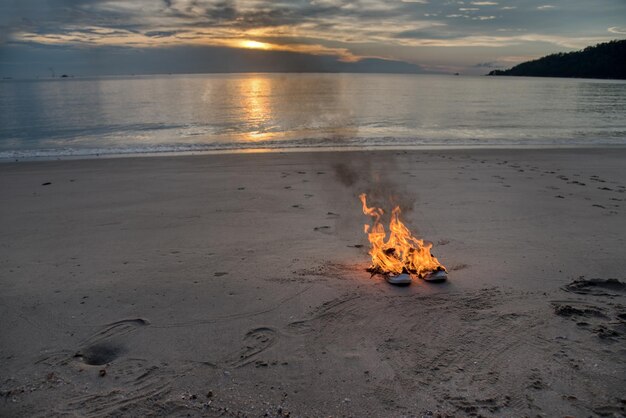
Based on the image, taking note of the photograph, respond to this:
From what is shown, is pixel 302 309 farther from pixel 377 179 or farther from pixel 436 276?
pixel 377 179

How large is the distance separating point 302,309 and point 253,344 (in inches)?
37.1

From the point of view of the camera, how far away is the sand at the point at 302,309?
422cm

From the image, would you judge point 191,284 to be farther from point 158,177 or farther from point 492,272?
point 158,177

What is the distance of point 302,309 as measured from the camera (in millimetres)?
5758

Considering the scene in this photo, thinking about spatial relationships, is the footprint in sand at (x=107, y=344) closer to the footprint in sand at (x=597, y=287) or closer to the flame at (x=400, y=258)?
the flame at (x=400, y=258)

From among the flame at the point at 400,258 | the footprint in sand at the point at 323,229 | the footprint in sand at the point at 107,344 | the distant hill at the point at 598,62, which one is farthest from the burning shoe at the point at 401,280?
the distant hill at the point at 598,62

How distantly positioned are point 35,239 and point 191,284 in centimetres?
393

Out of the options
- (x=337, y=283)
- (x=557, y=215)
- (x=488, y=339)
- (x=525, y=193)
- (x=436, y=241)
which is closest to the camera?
(x=488, y=339)

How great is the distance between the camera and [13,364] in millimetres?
4645

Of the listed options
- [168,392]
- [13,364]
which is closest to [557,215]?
[168,392]

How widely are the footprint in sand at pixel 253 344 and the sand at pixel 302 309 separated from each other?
2 centimetres

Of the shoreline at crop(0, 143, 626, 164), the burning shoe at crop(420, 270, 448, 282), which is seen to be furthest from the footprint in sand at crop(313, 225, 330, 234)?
the shoreline at crop(0, 143, 626, 164)

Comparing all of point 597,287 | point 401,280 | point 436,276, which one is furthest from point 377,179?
point 597,287

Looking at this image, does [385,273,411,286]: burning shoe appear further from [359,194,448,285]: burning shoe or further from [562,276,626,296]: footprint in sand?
[562,276,626,296]: footprint in sand
